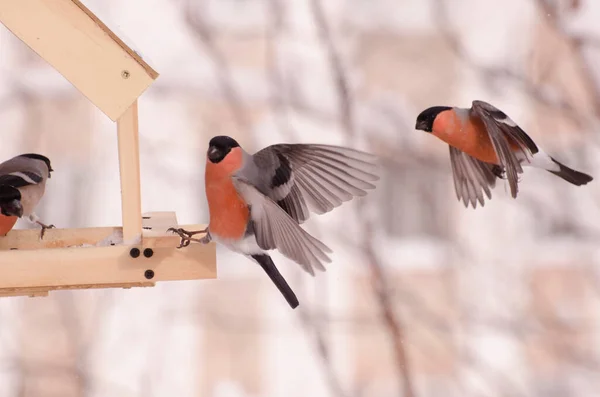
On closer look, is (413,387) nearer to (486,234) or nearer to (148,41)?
(486,234)

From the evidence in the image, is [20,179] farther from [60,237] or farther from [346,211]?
[346,211]

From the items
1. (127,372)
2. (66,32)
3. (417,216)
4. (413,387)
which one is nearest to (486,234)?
(417,216)

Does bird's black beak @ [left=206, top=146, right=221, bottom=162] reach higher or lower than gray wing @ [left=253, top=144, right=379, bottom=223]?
higher

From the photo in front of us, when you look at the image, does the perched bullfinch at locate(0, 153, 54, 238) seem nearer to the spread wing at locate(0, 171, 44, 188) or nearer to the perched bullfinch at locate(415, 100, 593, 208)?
the spread wing at locate(0, 171, 44, 188)

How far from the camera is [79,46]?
93 centimetres

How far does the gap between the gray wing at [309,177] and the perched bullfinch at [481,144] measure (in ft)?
0.48

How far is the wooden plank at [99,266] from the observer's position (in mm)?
913

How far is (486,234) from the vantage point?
79.8 inches

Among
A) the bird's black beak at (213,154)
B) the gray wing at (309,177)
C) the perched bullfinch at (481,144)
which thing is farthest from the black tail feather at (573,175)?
the bird's black beak at (213,154)

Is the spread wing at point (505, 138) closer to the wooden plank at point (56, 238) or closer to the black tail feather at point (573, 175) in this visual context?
the black tail feather at point (573, 175)

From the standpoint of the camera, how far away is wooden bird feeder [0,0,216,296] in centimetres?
92

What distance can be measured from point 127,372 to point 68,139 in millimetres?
556

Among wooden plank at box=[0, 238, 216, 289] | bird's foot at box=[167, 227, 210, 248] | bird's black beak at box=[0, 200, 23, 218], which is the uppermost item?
bird's black beak at box=[0, 200, 23, 218]

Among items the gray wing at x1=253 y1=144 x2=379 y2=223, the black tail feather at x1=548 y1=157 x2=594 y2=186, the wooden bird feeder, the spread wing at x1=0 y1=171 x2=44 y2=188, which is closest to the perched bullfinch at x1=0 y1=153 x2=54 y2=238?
the spread wing at x1=0 y1=171 x2=44 y2=188
